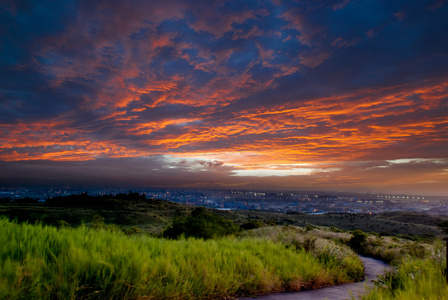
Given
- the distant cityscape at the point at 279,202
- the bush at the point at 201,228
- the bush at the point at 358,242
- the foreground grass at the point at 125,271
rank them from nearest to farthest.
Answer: the foreground grass at the point at 125,271 < the bush at the point at 201,228 < the bush at the point at 358,242 < the distant cityscape at the point at 279,202

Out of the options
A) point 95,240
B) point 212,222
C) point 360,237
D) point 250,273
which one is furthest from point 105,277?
point 360,237

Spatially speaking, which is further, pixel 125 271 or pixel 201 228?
pixel 201 228

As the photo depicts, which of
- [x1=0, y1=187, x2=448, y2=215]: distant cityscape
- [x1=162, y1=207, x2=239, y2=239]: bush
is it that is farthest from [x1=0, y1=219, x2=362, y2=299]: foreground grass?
[x1=0, y1=187, x2=448, y2=215]: distant cityscape

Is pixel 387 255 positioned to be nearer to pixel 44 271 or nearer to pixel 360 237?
pixel 360 237

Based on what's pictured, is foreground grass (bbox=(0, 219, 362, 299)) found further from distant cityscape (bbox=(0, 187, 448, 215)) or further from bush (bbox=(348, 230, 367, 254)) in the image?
distant cityscape (bbox=(0, 187, 448, 215))

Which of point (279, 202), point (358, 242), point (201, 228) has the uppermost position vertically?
point (201, 228)

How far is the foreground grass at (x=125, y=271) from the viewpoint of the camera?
3570 millimetres

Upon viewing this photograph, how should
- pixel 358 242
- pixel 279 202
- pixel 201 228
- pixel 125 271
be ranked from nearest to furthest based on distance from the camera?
1. pixel 125 271
2. pixel 201 228
3. pixel 358 242
4. pixel 279 202

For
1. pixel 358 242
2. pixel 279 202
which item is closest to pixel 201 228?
pixel 358 242

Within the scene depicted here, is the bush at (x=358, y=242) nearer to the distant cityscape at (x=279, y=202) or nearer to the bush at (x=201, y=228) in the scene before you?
the bush at (x=201, y=228)

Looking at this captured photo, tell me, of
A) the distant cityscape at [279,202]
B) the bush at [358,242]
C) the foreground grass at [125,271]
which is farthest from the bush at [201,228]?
the distant cityscape at [279,202]

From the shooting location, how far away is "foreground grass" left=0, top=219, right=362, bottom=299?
3.57m

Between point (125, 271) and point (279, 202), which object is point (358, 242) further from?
point (279, 202)

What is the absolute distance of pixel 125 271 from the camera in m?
4.08
